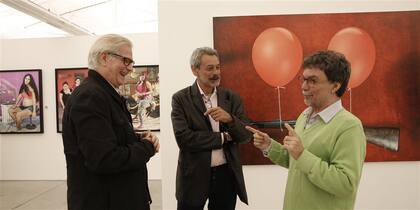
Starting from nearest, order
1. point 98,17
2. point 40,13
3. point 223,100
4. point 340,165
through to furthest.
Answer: point 340,165 → point 223,100 → point 40,13 → point 98,17

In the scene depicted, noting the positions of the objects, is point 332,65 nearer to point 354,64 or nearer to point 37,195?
point 354,64

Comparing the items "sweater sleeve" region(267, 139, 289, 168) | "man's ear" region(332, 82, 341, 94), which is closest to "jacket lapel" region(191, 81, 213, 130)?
"sweater sleeve" region(267, 139, 289, 168)

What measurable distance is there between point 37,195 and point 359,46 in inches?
203

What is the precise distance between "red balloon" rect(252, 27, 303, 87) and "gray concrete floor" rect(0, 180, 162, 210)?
2.62 meters

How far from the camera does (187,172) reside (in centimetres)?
246

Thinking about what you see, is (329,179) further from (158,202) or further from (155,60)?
(155,60)

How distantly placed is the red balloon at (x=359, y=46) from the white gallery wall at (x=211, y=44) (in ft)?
0.73

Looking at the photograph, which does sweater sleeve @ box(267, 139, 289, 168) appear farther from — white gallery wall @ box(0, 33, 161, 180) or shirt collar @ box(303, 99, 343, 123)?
white gallery wall @ box(0, 33, 161, 180)

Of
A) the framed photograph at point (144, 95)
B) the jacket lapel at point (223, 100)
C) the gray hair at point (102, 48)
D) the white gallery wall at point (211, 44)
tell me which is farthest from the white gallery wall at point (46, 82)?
the gray hair at point (102, 48)

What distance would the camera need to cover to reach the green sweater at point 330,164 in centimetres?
145

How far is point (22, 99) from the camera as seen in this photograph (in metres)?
6.73

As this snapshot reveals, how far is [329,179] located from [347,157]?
0.11 m

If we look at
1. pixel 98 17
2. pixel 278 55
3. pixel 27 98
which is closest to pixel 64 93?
pixel 27 98

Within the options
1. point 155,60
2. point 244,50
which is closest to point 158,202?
point 155,60
